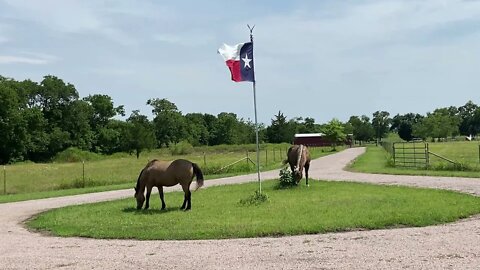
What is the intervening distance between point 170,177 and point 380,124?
167091 millimetres

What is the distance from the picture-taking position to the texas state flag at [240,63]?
1823 centimetres

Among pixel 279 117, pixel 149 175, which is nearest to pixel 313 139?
pixel 279 117

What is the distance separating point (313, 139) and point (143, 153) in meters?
50.8

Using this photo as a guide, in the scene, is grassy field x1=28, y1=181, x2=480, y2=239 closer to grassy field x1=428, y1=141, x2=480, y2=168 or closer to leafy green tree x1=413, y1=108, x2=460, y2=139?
grassy field x1=428, y1=141, x2=480, y2=168

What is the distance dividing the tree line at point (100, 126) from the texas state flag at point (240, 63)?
73927 millimetres

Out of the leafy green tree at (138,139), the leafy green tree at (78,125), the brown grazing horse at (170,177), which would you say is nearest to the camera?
the brown grazing horse at (170,177)

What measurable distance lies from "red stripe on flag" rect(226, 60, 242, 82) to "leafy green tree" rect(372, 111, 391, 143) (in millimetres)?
160360

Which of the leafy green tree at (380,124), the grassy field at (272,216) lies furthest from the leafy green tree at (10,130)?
the leafy green tree at (380,124)

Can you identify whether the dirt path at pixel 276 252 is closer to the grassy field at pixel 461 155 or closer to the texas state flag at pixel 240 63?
the texas state flag at pixel 240 63

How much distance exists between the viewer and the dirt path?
8.58m

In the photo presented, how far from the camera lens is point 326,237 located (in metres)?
11.2

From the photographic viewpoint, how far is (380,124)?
6959 inches

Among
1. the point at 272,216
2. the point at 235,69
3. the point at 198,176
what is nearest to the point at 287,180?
the point at 235,69

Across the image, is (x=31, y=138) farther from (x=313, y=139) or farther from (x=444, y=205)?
(x=444, y=205)
